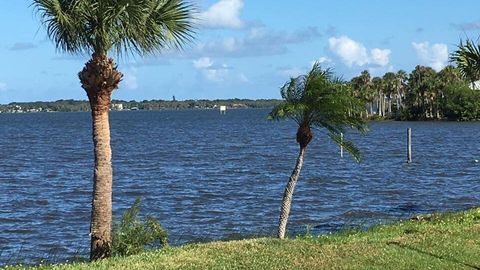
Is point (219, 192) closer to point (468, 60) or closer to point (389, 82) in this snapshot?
point (468, 60)

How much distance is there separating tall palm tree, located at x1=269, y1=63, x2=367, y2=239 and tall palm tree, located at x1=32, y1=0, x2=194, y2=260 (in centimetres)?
343

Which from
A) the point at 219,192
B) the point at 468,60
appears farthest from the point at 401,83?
the point at 468,60

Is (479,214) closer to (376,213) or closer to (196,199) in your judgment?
(376,213)

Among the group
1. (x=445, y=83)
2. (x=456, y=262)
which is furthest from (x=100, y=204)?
(x=445, y=83)

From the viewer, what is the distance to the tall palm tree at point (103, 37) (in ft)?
39.8

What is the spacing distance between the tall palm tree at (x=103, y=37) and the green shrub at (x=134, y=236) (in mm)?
216

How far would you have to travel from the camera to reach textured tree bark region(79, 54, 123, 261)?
1255cm

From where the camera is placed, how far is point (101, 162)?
12812 mm

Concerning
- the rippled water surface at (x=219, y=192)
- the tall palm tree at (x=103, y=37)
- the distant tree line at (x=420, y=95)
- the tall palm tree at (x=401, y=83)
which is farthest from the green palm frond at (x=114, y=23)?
the tall palm tree at (x=401, y=83)

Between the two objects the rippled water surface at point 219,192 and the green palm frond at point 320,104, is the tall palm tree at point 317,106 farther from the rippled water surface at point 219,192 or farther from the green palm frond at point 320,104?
the rippled water surface at point 219,192

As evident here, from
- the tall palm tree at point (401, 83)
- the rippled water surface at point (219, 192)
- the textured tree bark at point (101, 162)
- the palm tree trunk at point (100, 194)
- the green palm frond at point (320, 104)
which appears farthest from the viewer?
the tall palm tree at point (401, 83)

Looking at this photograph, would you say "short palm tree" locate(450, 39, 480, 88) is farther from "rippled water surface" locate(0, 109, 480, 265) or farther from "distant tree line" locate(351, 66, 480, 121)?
"distant tree line" locate(351, 66, 480, 121)

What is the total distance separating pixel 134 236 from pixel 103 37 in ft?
10.8

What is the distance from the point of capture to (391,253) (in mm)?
11180
